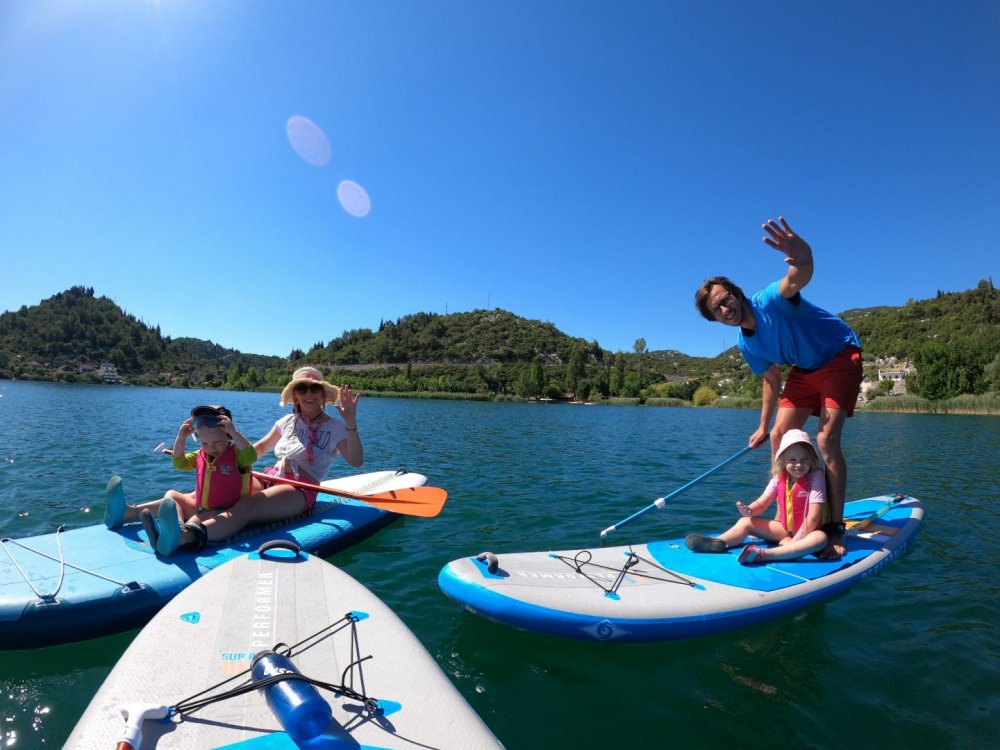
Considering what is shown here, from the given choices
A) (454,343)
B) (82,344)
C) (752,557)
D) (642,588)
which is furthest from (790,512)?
(82,344)

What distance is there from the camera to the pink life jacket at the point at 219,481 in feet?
16.7

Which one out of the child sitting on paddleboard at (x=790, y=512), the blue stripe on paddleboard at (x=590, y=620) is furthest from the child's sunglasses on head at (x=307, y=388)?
the child sitting on paddleboard at (x=790, y=512)

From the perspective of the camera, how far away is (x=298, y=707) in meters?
2.11

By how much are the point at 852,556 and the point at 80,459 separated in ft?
51.4

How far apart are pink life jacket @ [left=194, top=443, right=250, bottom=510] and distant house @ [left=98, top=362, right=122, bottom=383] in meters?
163

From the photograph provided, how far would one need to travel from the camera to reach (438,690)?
8.21 feet

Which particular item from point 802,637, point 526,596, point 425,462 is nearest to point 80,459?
point 425,462

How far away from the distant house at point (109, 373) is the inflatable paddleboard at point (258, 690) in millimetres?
165617

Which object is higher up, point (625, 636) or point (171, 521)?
point (171, 521)

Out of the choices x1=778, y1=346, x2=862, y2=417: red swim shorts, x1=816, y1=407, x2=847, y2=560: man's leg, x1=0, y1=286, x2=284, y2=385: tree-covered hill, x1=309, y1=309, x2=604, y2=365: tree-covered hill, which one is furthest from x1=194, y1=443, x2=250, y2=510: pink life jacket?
x1=0, y1=286, x2=284, y2=385: tree-covered hill

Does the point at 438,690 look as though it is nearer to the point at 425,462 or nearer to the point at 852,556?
the point at 852,556

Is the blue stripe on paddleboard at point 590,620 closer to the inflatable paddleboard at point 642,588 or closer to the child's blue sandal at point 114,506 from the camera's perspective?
the inflatable paddleboard at point 642,588

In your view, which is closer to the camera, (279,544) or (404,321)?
(279,544)

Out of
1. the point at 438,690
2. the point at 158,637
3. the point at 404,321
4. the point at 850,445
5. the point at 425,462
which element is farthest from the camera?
the point at 404,321
